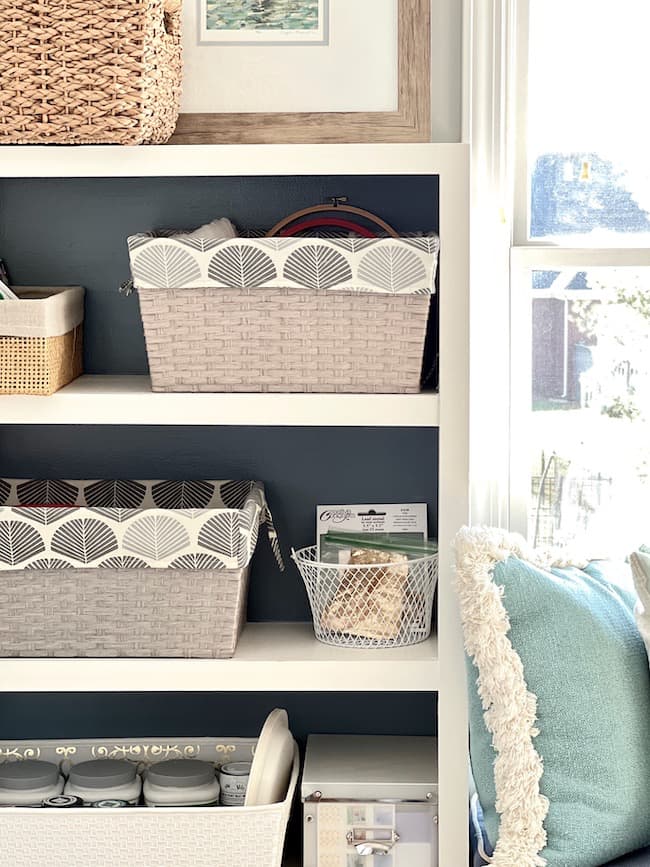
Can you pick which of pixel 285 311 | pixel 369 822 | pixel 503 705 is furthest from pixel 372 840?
pixel 285 311

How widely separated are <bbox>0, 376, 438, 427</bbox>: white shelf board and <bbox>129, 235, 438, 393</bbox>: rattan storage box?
Result: 3 centimetres

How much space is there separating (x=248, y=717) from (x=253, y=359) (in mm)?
713

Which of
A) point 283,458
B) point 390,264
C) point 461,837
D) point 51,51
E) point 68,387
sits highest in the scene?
point 51,51

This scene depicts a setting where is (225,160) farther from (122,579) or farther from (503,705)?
(503,705)

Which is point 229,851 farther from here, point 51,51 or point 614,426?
point 51,51

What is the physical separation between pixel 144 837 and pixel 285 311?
797mm

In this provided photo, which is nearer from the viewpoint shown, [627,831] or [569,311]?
[627,831]

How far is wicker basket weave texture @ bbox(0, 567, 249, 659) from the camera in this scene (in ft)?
5.30

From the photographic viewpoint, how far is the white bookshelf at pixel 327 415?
5.11ft

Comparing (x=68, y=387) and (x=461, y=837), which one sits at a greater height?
(x=68, y=387)

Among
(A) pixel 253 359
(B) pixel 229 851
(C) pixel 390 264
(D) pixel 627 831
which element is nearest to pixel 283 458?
(A) pixel 253 359

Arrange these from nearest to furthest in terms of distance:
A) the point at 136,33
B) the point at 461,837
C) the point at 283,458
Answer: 1. the point at 136,33
2. the point at 461,837
3. the point at 283,458

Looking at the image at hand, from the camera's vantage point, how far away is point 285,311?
5.19 ft

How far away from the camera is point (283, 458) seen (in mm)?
1922
